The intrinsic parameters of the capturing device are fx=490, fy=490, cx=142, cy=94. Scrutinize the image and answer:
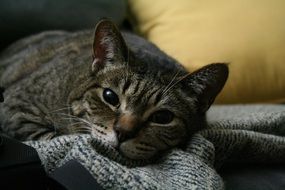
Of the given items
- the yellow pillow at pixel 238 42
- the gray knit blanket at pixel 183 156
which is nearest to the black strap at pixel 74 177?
the gray knit blanket at pixel 183 156

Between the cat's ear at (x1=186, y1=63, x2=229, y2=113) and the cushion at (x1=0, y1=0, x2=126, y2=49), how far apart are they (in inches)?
30.6

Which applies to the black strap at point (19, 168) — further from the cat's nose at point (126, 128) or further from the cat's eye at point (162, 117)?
the cat's eye at point (162, 117)

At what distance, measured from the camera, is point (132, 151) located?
3.28 ft

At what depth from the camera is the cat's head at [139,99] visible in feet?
3.35

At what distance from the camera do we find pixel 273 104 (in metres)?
1.68

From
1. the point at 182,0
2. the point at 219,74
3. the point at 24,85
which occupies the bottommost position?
the point at 24,85

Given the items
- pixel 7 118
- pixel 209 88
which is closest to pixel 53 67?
pixel 7 118

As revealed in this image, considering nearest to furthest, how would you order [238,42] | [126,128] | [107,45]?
1. [126,128]
2. [107,45]
3. [238,42]

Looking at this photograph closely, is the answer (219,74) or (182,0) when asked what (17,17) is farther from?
(219,74)

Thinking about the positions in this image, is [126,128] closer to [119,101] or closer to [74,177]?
[119,101]

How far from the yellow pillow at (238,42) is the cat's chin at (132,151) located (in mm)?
712

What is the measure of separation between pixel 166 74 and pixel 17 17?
0.77 m

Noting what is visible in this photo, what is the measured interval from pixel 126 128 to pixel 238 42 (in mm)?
825

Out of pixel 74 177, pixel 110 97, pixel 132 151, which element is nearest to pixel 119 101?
pixel 110 97
